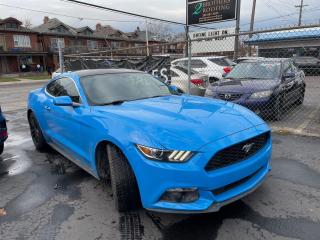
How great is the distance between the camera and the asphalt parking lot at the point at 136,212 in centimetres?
299

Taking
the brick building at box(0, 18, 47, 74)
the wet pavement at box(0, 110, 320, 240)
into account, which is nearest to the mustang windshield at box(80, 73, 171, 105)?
the wet pavement at box(0, 110, 320, 240)

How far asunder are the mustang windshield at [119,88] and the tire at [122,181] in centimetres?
92

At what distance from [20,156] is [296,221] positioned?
458cm

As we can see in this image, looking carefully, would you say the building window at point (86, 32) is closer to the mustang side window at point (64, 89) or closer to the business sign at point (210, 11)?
the business sign at point (210, 11)

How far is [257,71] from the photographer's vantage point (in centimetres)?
776

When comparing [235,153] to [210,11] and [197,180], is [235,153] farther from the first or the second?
[210,11]

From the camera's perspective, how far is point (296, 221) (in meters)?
3.09

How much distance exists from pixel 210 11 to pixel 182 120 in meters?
15.1

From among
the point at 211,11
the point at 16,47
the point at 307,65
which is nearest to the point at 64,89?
the point at 307,65

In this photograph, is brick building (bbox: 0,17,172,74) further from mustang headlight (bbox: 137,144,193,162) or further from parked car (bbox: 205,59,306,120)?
mustang headlight (bbox: 137,144,193,162)

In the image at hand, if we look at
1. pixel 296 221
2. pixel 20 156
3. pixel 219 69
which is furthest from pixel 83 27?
pixel 296 221

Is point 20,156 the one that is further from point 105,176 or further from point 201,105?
point 201,105

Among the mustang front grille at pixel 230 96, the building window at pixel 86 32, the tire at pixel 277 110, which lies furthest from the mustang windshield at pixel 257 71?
the building window at pixel 86 32

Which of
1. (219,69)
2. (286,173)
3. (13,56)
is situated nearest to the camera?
(286,173)
